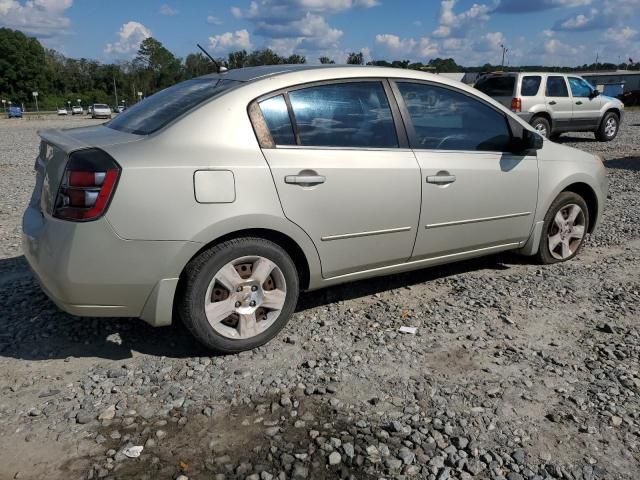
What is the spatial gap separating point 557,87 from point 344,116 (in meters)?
12.3

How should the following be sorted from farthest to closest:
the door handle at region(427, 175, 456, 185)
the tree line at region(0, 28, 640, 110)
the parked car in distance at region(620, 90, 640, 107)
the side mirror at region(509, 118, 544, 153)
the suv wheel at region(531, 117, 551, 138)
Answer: the tree line at region(0, 28, 640, 110), the parked car in distance at region(620, 90, 640, 107), the suv wheel at region(531, 117, 551, 138), the side mirror at region(509, 118, 544, 153), the door handle at region(427, 175, 456, 185)

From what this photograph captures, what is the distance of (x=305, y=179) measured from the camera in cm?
341

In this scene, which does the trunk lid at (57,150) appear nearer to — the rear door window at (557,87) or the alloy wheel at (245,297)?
the alloy wheel at (245,297)

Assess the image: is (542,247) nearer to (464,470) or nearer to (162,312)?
(464,470)

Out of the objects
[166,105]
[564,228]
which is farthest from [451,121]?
[166,105]

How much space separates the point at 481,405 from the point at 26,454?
7.08ft

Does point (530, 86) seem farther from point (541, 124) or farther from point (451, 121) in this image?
point (451, 121)

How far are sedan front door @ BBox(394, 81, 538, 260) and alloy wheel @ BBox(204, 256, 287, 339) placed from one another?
1.16 metres

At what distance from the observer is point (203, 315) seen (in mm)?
3242

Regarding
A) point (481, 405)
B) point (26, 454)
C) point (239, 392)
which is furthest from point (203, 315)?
point (481, 405)

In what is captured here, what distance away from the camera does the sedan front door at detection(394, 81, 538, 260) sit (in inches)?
157

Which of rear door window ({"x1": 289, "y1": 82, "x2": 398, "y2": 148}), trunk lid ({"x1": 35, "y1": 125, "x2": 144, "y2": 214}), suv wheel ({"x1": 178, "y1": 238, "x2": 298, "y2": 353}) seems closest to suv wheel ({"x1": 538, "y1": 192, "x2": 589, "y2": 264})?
rear door window ({"x1": 289, "y1": 82, "x2": 398, "y2": 148})

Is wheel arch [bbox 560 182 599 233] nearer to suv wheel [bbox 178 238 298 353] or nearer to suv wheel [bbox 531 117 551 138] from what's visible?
suv wheel [bbox 178 238 298 353]

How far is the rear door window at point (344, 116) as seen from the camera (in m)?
3.53
